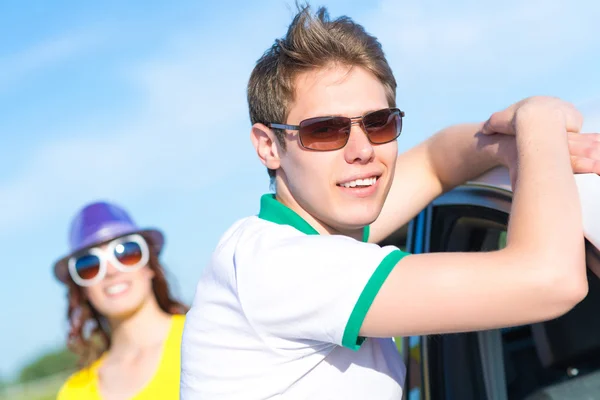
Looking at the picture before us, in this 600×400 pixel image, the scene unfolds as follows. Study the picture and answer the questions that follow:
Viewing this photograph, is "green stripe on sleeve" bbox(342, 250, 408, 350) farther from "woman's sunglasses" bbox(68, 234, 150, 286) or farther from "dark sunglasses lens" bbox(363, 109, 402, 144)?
"woman's sunglasses" bbox(68, 234, 150, 286)

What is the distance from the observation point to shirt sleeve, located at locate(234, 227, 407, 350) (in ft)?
5.41

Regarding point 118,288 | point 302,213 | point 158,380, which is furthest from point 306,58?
point 118,288

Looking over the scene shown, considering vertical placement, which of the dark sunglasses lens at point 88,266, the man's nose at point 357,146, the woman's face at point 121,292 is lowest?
the woman's face at point 121,292

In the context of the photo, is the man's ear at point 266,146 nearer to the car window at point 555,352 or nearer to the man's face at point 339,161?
the man's face at point 339,161

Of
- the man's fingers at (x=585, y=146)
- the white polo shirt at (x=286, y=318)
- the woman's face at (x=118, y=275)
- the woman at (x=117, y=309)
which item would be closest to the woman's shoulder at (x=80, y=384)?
the woman at (x=117, y=309)

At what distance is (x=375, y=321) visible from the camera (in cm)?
166

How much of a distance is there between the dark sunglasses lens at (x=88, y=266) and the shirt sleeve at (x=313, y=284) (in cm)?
268

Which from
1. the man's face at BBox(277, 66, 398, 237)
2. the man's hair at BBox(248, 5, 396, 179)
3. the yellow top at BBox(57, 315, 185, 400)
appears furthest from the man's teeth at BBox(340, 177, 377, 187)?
the yellow top at BBox(57, 315, 185, 400)

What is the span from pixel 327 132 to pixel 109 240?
8.67 feet

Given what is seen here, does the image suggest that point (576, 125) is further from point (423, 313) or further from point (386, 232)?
point (386, 232)

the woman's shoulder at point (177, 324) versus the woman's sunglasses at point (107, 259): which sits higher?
the woman's sunglasses at point (107, 259)

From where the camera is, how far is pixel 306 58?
6.91ft

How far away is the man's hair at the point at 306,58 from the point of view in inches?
82.7

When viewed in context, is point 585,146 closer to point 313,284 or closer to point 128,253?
point 313,284
